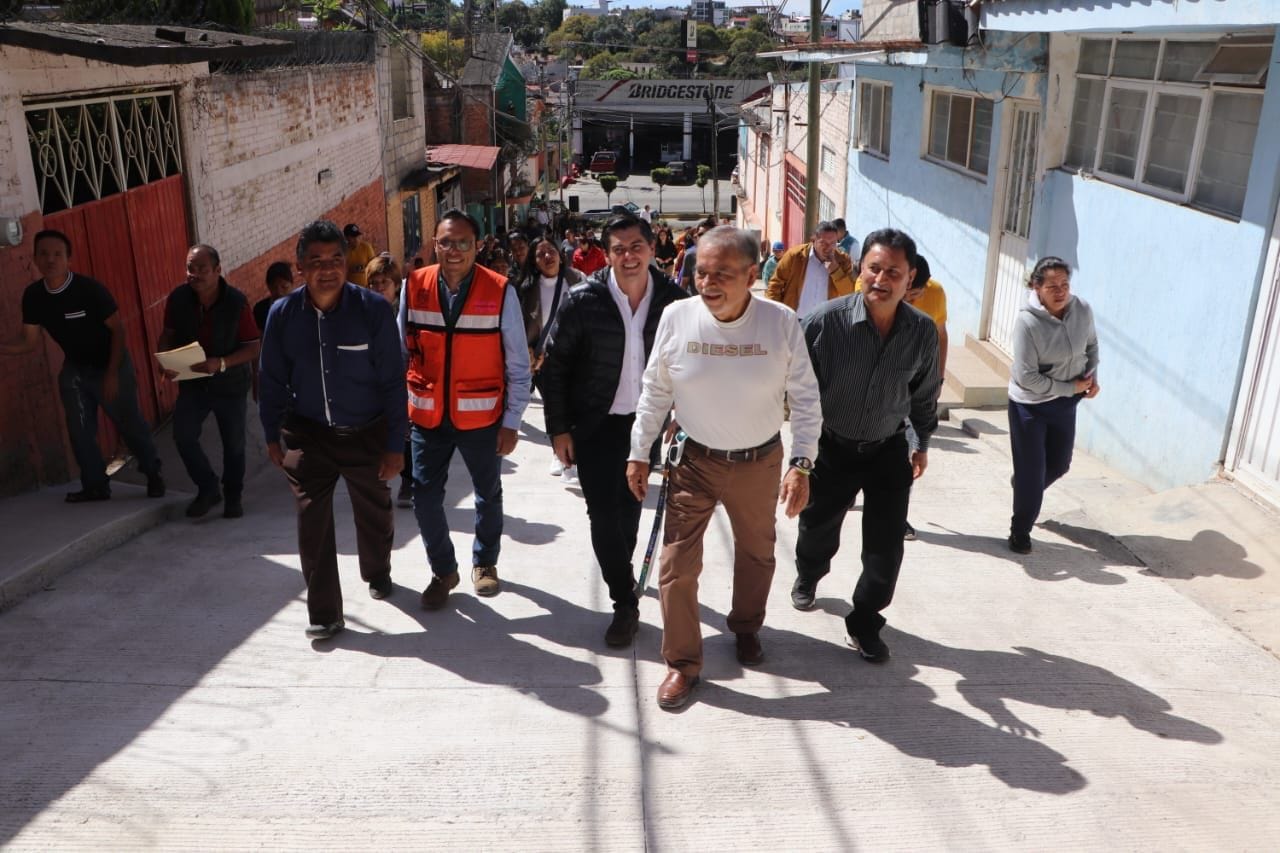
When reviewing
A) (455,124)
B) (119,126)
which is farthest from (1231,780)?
(455,124)

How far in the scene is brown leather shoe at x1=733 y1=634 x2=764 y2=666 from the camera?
13.6ft

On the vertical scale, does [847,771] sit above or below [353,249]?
below

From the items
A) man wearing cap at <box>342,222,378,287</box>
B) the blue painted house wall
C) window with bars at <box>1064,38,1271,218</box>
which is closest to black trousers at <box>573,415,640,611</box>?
window with bars at <box>1064,38,1271,218</box>

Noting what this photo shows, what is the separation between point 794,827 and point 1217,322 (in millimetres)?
4671

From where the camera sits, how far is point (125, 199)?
7254 mm

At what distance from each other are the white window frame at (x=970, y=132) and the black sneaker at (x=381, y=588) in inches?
323

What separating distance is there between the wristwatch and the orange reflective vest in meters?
1.34

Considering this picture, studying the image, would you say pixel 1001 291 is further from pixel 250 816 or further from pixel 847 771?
pixel 250 816

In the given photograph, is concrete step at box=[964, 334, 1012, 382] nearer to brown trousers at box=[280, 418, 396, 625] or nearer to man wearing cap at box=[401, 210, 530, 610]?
man wearing cap at box=[401, 210, 530, 610]

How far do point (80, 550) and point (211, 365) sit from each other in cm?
117

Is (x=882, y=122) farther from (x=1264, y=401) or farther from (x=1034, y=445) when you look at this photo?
(x=1034, y=445)

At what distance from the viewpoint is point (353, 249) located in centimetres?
943

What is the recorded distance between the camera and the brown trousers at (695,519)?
3.76 metres

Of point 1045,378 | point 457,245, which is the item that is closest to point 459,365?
point 457,245
